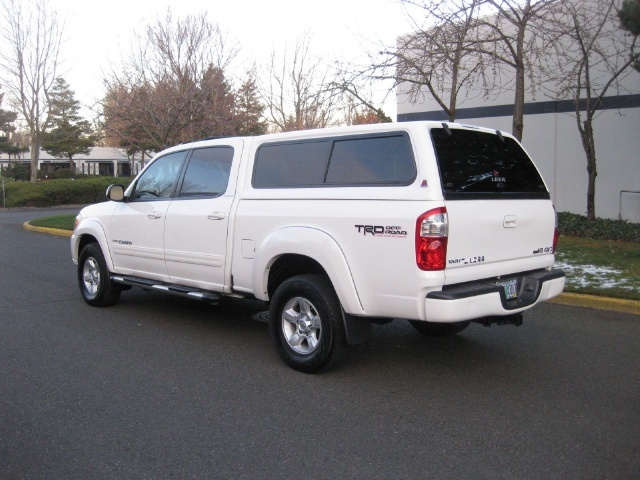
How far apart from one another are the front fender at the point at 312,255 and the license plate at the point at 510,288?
1.13 meters

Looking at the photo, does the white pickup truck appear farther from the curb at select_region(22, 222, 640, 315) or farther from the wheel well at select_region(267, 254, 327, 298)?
the curb at select_region(22, 222, 640, 315)

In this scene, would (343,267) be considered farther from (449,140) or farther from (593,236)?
(593,236)

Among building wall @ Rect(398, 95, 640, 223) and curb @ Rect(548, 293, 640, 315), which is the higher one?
building wall @ Rect(398, 95, 640, 223)

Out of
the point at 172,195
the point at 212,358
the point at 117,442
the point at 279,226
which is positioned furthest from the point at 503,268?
the point at 172,195

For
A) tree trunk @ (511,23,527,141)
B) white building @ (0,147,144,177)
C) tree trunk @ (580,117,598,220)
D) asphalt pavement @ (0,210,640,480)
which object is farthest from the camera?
white building @ (0,147,144,177)

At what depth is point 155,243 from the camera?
22.1ft

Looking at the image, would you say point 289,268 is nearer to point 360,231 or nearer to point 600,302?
point 360,231

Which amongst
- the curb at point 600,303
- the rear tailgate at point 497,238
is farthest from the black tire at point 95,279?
the curb at point 600,303

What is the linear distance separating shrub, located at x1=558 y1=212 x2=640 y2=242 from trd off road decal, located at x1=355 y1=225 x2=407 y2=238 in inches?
365

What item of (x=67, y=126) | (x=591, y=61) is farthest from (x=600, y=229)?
(x=67, y=126)

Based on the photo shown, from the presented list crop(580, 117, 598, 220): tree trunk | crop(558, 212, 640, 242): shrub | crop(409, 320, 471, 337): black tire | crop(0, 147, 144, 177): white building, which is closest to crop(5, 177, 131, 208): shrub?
crop(558, 212, 640, 242): shrub

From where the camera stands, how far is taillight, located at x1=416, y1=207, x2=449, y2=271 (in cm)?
438

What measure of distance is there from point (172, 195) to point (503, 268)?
11.7ft

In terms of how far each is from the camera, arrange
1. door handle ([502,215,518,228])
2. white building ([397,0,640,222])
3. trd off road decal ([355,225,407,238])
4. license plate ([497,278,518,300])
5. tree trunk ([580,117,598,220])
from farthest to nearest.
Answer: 1. white building ([397,0,640,222])
2. tree trunk ([580,117,598,220])
3. door handle ([502,215,518,228])
4. license plate ([497,278,518,300])
5. trd off road decal ([355,225,407,238])
